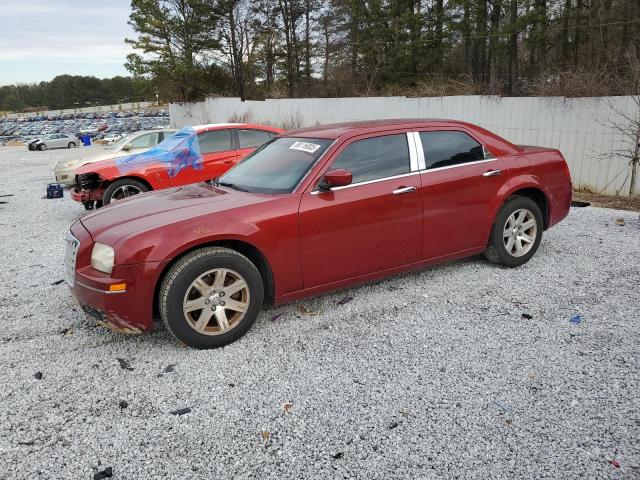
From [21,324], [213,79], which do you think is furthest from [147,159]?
[213,79]

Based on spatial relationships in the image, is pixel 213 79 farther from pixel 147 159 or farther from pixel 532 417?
pixel 532 417

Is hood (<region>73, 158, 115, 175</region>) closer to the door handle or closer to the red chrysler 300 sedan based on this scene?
the red chrysler 300 sedan

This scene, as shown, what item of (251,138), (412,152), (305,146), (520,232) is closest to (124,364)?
(305,146)

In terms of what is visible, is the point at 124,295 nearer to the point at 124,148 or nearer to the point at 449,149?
the point at 449,149

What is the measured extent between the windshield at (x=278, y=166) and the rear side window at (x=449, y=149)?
1.02 meters

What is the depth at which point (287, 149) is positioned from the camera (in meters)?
4.75

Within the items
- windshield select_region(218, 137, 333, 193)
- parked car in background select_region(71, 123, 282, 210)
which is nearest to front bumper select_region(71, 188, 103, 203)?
parked car in background select_region(71, 123, 282, 210)

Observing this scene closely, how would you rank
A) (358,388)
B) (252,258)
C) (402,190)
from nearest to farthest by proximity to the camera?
(358,388)
(252,258)
(402,190)

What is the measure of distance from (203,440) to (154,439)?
0.28 meters

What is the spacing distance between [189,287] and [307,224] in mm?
1046

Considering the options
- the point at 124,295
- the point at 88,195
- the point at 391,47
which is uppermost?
the point at 391,47

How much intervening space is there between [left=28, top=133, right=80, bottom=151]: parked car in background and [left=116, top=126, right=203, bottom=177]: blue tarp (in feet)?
106

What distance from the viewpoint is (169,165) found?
8.74m

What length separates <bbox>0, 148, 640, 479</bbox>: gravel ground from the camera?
259cm
